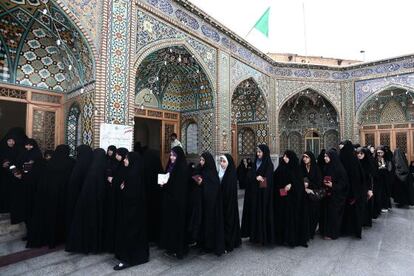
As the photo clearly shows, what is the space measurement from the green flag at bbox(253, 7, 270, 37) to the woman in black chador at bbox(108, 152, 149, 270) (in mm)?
7729

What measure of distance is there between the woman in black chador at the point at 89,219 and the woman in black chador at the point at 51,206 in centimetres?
37

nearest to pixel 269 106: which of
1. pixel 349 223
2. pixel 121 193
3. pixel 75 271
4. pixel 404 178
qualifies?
pixel 404 178

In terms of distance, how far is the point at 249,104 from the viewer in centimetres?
938

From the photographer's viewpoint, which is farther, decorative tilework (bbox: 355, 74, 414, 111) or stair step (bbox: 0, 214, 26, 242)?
decorative tilework (bbox: 355, 74, 414, 111)

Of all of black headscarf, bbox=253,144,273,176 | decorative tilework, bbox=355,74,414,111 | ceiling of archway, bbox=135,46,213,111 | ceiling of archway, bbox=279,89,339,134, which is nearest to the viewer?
black headscarf, bbox=253,144,273,176

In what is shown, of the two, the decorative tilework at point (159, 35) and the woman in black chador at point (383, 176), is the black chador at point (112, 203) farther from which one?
the woman in black chador at point (383, 176)

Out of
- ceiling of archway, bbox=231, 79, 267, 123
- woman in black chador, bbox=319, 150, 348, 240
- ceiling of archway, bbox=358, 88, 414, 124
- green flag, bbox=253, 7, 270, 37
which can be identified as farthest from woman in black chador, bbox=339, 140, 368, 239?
ceiling of archway, bbox=358, 88, 414, 124

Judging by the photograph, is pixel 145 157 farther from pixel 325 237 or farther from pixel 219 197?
pixel 325 237

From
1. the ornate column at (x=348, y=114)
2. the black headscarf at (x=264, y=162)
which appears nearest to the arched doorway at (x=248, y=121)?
the ornate column at (x=348, y=114)

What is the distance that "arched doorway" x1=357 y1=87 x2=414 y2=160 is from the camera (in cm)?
908

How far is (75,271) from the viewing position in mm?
2404

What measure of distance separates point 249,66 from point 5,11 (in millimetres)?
6104

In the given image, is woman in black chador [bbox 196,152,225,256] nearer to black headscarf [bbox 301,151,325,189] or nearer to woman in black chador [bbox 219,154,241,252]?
woman in black chador [bbox 219,154,241,252]

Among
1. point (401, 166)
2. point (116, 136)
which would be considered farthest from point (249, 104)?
point (116, 136)
